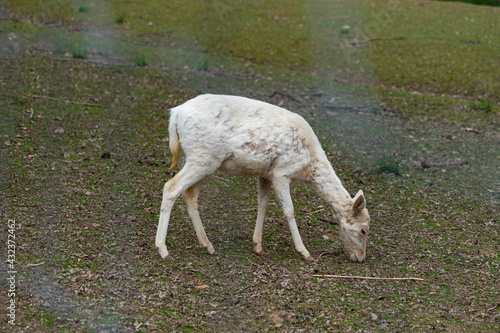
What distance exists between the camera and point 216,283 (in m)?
5.85

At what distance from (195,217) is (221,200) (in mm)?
1454

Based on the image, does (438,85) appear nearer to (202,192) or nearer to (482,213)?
(482,213)

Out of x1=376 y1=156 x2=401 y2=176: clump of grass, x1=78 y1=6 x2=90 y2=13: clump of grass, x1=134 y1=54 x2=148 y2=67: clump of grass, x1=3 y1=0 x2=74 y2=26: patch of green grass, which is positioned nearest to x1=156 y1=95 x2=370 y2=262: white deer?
x1=376 y1=156 x2=401 y2=176: clump of grass

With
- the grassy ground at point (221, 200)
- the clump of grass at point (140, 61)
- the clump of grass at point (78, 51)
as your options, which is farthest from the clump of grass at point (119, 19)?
the clump of grass at point (140, 61)

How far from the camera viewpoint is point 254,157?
251 inches

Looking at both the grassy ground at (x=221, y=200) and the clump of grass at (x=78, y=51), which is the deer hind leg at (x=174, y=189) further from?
the clump of grass at (x=78, y=51)

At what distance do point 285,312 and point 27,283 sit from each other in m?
2.51

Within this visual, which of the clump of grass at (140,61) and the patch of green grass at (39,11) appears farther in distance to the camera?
the patch of green grass at (39,11)

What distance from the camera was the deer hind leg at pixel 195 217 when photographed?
6.59 metres

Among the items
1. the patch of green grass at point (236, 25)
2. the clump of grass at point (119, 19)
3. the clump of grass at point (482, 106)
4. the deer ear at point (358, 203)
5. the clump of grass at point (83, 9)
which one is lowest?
the clump of grass at point (482, 106)

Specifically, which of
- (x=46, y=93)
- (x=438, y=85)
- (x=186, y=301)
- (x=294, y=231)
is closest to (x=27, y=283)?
(x=186, y=301)

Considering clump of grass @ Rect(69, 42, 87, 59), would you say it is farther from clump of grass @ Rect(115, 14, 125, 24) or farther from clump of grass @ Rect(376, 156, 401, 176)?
clump of grass @ Rect(376, 156, 401, 176)

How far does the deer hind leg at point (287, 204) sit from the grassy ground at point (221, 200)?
249mm

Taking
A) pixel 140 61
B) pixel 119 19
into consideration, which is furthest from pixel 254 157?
pixel 119 19
